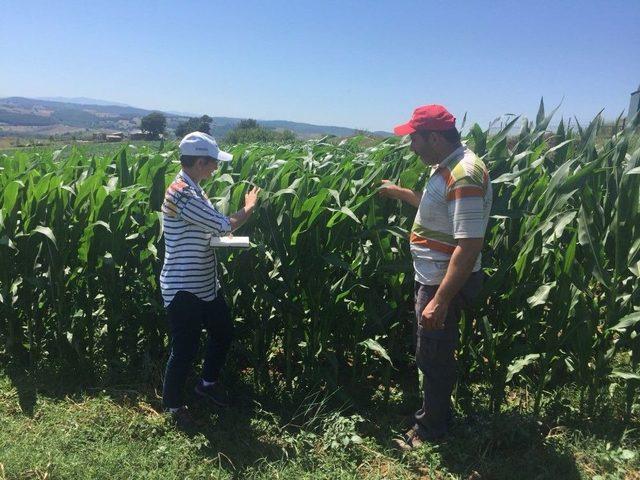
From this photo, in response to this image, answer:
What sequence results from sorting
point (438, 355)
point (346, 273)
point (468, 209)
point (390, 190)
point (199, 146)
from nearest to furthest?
1. point (468, 209)
2. point (438, 355)
3. point (199, 146)
4. point (390, 190)
5. point (346, 273)

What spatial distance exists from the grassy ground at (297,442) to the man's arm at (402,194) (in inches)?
47.6

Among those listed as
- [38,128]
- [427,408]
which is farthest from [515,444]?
[38,128]

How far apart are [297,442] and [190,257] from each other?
1138mm

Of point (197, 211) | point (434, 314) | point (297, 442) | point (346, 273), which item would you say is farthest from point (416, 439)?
point (197, 211)

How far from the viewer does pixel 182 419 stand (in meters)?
3.02

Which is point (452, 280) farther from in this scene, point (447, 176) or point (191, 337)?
point (191, 337)

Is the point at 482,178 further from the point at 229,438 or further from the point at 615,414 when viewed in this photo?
the point at 229,438

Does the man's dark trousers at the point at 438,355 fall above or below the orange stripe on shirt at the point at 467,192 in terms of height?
below

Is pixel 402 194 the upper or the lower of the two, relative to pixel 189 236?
upper

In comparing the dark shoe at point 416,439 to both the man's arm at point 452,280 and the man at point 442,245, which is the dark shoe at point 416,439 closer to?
the man at point 442,245

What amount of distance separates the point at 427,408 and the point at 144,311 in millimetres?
1846

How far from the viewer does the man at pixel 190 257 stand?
2.70 metres

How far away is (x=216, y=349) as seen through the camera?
3.13 metres

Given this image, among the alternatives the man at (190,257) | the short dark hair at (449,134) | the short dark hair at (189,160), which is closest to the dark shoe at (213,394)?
the man at (190,257)
